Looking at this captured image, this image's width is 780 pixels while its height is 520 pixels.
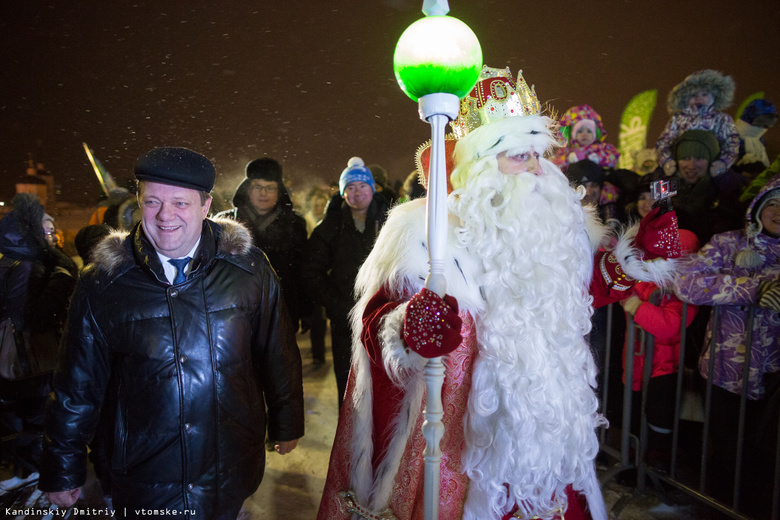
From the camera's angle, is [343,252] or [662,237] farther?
[343,252]

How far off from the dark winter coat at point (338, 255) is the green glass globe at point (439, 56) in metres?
2.38

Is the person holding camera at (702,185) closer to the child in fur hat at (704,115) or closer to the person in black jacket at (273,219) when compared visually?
the child in fur hat at (704,115)

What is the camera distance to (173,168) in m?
1.64

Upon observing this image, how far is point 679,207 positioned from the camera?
314 cm

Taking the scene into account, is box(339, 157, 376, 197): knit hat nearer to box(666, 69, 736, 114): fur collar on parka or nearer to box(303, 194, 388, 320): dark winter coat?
box(303, 194, 388, 320): dark winter coat

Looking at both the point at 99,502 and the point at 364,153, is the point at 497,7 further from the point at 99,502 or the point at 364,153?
the point at 99,502

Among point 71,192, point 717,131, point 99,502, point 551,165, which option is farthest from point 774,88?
point 71,192

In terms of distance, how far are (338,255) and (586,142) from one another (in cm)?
327

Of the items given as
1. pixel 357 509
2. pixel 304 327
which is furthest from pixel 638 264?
pixel 304 327

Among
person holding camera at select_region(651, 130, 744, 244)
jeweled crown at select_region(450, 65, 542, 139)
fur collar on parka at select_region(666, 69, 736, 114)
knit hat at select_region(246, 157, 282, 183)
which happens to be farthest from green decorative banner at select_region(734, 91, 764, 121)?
knit hat at select_region(246, 157, 282, 183)

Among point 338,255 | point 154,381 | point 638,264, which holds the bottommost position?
point 154,381

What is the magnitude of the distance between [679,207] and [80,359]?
151 inches

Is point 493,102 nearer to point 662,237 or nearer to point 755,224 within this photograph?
point 662,237

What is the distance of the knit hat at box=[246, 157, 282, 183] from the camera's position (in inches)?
164
